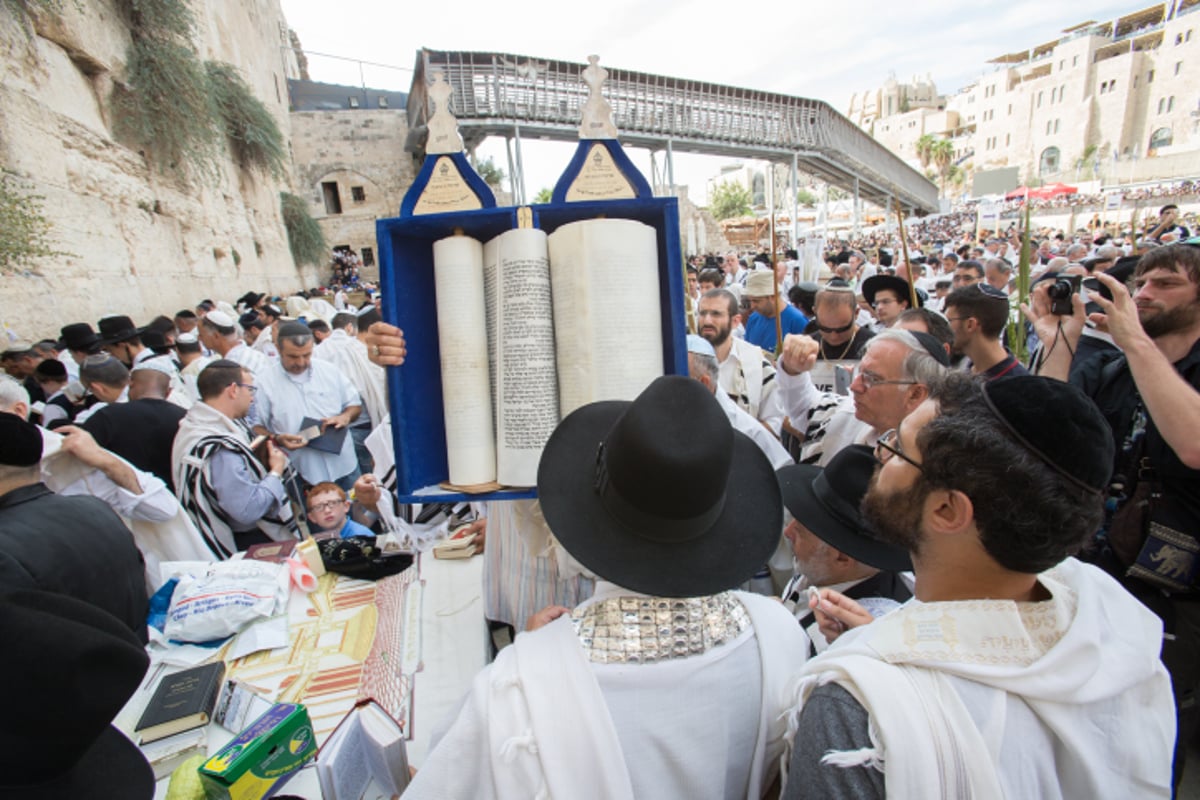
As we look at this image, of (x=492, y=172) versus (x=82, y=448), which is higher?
(x=492, y=172)

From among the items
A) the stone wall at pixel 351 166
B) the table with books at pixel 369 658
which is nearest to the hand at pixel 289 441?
the table with books at pixel 369 658

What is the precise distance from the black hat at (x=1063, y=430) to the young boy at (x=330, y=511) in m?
3.76

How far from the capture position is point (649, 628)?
1.14 meters


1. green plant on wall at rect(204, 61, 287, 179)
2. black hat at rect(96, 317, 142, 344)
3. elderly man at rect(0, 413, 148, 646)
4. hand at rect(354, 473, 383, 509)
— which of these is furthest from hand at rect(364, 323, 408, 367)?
green plant on wall at rect(204, 61, 287, 179)

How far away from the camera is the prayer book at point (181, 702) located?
178cm

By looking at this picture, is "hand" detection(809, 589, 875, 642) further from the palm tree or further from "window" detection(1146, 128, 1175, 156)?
the palm tree

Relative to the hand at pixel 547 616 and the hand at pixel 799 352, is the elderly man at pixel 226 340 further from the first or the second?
the hand at pixel 547 616

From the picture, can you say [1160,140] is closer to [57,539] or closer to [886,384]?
[886,384]

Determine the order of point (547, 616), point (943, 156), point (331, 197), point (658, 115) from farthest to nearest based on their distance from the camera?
point (943, 156), point (331, 197), point (658, 115), point (547, 616)

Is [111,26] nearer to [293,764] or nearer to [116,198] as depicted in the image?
[116,198]

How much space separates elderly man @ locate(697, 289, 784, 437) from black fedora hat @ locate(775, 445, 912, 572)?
6.43 feet

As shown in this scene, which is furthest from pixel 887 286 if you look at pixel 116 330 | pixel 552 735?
pixel 116 330

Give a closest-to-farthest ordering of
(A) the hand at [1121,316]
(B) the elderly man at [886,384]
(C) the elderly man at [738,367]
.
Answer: (A) the hand at [1121,316], (B) the elderly man at [886,384], (C) the elderly man at [738,367]

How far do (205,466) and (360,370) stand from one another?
8.98 ft
